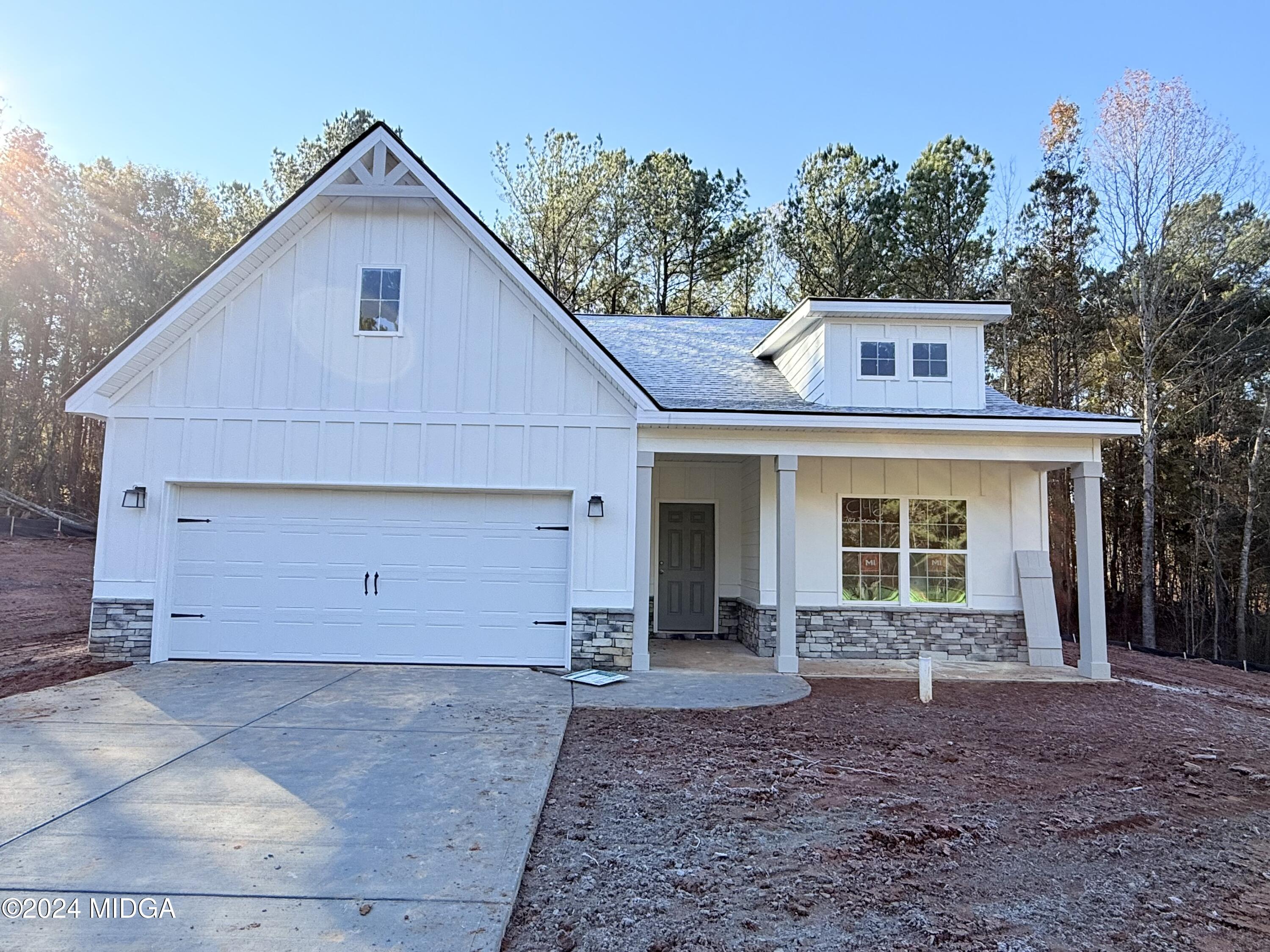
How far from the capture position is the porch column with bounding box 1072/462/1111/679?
8.49 meters

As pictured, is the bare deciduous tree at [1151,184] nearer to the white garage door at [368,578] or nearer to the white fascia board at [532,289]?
the white fascia board at [532,289]

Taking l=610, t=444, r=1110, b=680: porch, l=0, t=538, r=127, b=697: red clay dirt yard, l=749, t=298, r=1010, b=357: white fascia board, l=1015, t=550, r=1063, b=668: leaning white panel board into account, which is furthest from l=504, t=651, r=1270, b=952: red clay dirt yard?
l=0, t=538, r=127, b=697: red clay dirt yard

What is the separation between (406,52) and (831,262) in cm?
1388

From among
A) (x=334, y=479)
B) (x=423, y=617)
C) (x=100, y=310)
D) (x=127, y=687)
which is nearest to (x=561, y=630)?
(x=423, y=617)

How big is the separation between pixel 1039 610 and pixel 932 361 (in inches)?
139

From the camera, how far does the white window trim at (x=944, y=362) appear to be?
31.6 feet

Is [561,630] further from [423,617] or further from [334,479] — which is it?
[334,479]

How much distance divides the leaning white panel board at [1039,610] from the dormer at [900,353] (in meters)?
2.23

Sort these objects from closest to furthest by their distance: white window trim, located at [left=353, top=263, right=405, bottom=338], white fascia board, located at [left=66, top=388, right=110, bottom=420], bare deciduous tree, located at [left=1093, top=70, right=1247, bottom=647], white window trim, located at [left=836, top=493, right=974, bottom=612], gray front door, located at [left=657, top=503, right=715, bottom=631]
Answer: white fascia board, located at [left=66, top=388, right=110, bottom=420] < white window trim, located at [left=353, top=263, right=405, bottom=338] < white window trim, located at [left=836, top=493, right=974, bottom=612] < gray front door, located at [left=657, top=503, right=715, bottom=631] < bare deciduous tree, located at [left=1093, top=70, right=1247, bottom=647]

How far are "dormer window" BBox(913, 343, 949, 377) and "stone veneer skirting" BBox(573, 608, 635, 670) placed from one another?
201 inches

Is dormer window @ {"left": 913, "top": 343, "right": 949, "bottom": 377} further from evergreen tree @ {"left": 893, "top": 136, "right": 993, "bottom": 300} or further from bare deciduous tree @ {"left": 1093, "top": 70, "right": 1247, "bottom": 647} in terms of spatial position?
evergreen tree @ {"left": 893, "top": 136, "right": 993, "bottom": 300}

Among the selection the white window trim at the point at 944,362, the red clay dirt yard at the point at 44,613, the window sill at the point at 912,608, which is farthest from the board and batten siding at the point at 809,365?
the red clay dirt yard at the point at 44,613

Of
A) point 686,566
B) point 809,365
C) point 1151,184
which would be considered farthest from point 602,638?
point 1151,184

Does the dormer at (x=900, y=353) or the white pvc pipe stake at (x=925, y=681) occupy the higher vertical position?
the dormer at (x=900, y=353)
